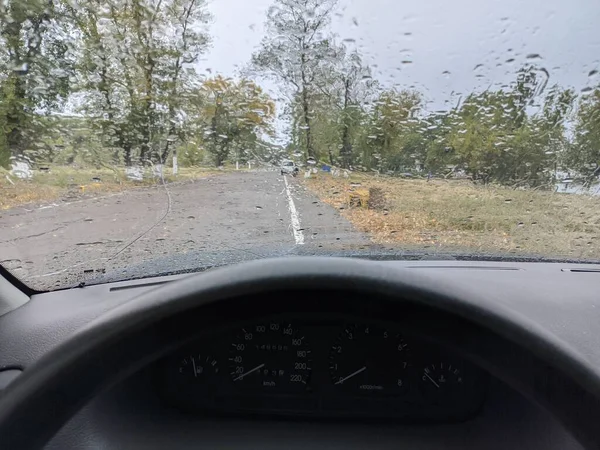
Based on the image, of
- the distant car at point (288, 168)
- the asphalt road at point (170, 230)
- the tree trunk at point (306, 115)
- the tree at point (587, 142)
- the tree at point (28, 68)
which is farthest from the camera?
the distant car at point (288, 168)

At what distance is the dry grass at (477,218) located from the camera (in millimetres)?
3502

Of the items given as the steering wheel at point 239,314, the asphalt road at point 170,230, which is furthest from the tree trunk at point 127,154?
the steering wheel at point 239,314

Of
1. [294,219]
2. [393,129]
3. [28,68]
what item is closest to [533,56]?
[393,129]

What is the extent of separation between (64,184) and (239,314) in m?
2.39

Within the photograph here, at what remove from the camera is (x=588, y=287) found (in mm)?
2941

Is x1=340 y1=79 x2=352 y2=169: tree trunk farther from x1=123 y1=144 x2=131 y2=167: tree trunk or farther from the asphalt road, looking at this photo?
x1=123 y1=144 x2=131 y2=167: tree trunk

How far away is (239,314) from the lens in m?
1.36

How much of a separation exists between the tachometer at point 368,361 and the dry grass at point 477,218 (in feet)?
4.37

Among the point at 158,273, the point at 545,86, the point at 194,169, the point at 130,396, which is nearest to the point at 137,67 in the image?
the point at 194,169

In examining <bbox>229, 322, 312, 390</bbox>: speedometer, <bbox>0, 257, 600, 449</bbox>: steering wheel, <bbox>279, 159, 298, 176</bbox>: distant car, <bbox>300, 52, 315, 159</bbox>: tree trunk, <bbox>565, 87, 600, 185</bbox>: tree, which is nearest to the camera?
<bbox>0, 257, 600, 449</bbox>: steering wheel

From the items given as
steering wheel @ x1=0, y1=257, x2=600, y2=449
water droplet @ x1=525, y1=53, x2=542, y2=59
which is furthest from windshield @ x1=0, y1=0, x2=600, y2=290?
steering wheel @ x1=0, y1=257, x2=600, y2=449

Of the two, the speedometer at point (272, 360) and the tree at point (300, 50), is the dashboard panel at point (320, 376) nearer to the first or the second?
the speedometer at point (272, 360)

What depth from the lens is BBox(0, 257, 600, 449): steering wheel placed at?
117cm

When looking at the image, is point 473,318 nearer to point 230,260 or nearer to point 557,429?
point 557,429
